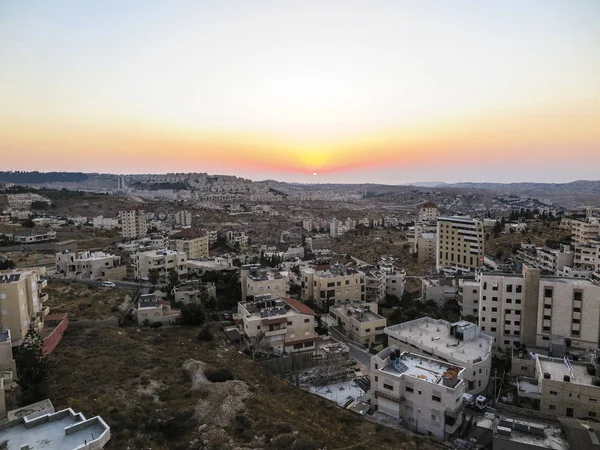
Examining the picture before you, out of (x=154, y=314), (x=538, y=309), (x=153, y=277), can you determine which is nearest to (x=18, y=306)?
(x=154, y=314)

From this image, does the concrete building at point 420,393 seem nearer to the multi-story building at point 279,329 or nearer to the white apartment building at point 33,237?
the multi-story building at point 279,329

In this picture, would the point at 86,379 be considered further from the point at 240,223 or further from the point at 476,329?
the point at 240,223

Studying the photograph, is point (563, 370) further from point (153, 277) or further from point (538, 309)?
point (153, 277)

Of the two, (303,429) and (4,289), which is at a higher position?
(4,289)

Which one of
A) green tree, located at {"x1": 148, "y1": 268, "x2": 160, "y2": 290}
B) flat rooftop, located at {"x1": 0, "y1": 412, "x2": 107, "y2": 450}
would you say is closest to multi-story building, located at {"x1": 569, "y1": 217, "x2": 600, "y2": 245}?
green tree, located at {"x1": 148, "y1": 268, "x2": 160, "y2": 290}

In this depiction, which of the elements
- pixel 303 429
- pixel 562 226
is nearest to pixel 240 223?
pixel 562 226

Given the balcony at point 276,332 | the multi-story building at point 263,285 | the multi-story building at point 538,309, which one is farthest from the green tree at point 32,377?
the multi-story building at point 538,309

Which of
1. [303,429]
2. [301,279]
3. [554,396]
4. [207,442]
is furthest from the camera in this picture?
[301,279]
